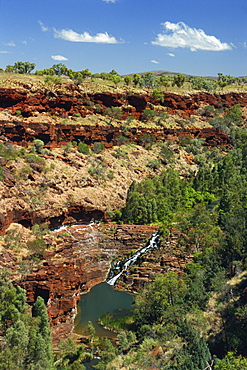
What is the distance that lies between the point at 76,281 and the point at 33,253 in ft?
31.3

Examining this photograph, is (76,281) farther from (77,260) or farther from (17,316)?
(17,316)

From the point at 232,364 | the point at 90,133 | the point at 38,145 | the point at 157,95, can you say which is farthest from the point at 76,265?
the point at 157,95

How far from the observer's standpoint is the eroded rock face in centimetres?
6431

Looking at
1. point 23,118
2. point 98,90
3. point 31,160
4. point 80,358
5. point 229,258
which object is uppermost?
point 98,90

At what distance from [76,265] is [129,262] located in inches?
461

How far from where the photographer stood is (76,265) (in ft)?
251

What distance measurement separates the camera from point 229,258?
64750mm

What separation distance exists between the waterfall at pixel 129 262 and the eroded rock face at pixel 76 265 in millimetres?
1203

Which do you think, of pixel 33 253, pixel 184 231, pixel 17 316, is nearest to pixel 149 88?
pixel 184 231

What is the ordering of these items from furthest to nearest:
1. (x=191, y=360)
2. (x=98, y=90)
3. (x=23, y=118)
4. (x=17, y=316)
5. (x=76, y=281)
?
(x=98, y=90), (x=23, y=118), (x=76, y=281), (x=17, y=316), (x=191, y=360)

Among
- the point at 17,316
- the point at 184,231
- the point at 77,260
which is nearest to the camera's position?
the point at 17,316

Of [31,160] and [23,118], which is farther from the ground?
[23,118]

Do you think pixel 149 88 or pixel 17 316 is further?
pixel 149 88

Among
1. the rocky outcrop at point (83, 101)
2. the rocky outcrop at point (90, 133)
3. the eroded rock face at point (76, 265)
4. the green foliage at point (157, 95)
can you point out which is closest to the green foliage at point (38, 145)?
the rocky outcrop at point (90, 133)
